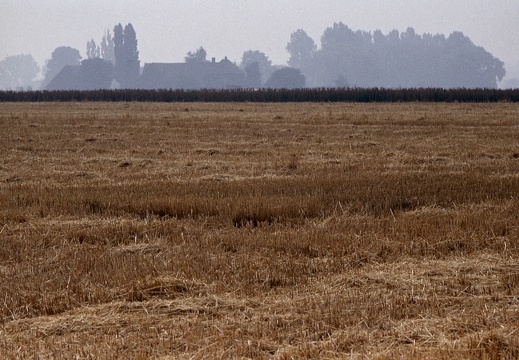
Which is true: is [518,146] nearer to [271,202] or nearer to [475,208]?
[475,208]

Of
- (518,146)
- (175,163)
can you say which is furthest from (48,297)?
→ (518,146)

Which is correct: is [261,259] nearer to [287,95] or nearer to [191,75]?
[287,95]

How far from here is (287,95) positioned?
244 ft

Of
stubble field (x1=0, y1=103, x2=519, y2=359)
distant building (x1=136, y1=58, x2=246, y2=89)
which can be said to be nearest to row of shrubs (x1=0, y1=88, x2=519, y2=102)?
stubble field (x1=0, y1=103, x2=519, y2=359)

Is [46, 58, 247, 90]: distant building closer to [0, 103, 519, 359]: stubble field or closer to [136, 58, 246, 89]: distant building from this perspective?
[136, 58, 246, 89]: distant building

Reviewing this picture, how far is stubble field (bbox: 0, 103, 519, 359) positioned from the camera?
5.89 m

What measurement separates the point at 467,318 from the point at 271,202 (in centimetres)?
568

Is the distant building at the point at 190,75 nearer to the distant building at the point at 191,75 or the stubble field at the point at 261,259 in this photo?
the distant building at the point at 191,75

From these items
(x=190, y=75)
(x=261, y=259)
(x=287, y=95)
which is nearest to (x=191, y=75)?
(x=190, y=75)

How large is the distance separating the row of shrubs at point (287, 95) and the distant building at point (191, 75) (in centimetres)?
10679

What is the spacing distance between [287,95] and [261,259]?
66.7 m

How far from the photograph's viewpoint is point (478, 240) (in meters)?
9.18

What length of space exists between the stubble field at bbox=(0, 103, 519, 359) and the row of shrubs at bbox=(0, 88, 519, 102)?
4698 cm

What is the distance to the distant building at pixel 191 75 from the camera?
18750 cm
